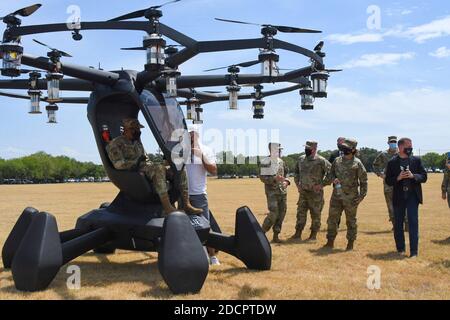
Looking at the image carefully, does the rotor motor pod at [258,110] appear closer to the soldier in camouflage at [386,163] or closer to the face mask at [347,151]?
the face mask at [347,151]

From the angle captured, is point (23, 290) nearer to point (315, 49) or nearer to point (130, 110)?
point (130, 110)

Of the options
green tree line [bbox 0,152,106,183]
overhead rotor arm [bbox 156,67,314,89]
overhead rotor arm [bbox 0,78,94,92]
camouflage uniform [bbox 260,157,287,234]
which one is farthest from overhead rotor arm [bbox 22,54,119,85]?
green tree line [bbox 0,152,106,183]

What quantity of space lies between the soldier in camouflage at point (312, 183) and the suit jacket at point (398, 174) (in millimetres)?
1996

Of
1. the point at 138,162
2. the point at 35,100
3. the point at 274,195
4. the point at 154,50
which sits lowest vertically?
the point at 274,195

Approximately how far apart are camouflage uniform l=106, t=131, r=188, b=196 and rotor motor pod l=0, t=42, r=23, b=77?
194 centimetres

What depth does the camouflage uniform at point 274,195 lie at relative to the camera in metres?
11.0

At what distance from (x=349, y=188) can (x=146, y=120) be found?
4.52 metres

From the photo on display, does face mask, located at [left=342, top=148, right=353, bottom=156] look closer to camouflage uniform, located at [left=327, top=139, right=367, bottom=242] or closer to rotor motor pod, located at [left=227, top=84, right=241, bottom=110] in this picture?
camouflage uniform, located at [left=327, top=139, right=367, bottom=242]

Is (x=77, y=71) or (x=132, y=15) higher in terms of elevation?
(x=132, y=15)

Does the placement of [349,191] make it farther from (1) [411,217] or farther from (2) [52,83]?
(2) [52,83]

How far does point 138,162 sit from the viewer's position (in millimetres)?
7551

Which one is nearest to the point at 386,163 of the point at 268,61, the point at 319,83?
the point at 319,83

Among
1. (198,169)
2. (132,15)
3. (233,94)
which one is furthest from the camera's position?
(198,169)
